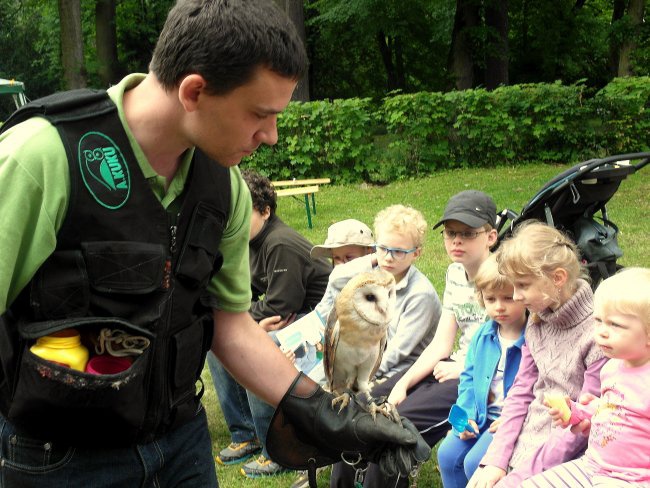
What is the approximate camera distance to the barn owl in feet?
10.2

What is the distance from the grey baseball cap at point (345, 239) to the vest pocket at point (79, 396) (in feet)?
8.36

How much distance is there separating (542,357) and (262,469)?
2.01 meters

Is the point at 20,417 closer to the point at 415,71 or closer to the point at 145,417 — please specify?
the point at 145,417

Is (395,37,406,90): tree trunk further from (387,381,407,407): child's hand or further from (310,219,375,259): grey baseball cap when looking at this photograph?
(387,381,407,407): child's hand

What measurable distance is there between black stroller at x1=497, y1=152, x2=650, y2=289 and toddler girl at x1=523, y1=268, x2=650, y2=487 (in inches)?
43.8

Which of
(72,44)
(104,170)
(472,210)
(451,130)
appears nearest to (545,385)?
(472,210)

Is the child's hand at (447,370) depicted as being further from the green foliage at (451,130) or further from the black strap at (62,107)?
the green foliage at (451,130)

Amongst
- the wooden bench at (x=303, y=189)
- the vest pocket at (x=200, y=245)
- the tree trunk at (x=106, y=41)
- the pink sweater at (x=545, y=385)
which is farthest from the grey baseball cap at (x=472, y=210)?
the tree trunk at (x=106, y=41)

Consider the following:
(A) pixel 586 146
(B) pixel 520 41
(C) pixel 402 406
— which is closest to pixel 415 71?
(B) pixel 520 41

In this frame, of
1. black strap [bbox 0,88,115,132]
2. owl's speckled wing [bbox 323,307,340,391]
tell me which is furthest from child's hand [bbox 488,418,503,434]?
black strap [bbox 0,88,115,132]

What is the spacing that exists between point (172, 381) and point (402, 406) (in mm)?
1714

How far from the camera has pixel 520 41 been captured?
2447 centimetres

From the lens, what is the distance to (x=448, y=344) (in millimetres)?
3617

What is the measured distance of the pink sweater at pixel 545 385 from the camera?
8.86 feet
